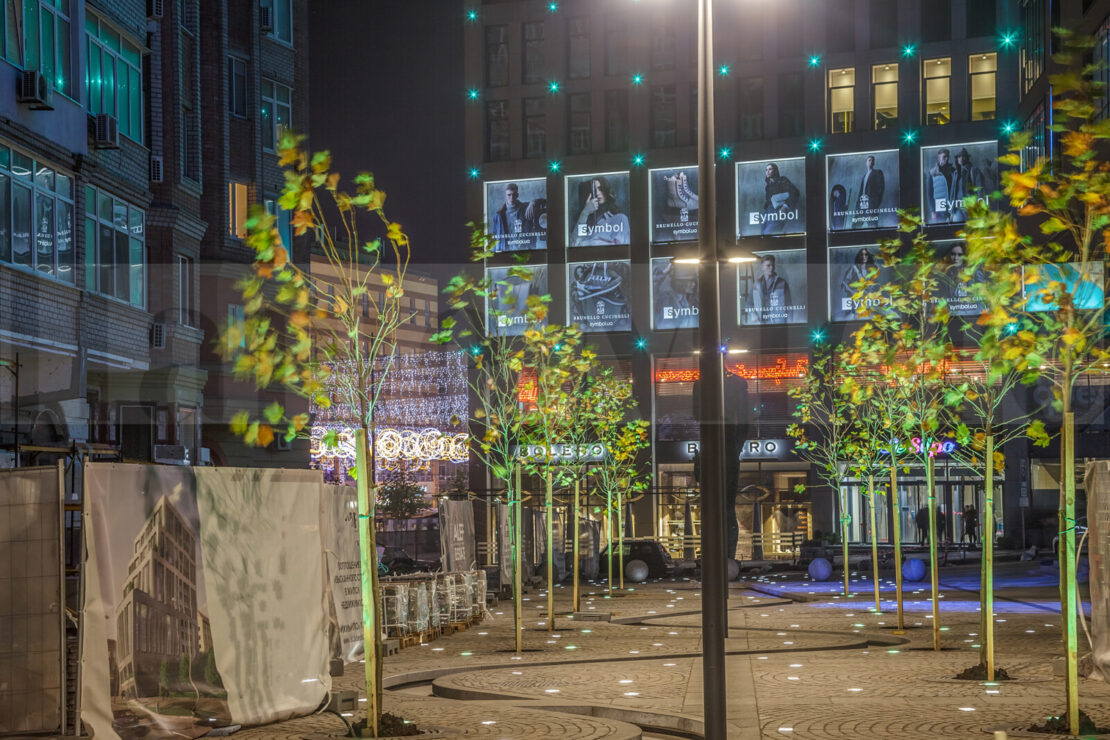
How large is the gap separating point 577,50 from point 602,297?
11007 millimetres

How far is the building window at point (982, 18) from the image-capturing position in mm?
56781

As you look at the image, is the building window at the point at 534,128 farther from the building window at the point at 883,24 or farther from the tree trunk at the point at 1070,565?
the tree trunk at the point at 1070,565

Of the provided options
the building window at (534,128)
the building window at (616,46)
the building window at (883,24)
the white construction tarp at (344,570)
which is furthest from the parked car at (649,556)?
the building window at (616,46)

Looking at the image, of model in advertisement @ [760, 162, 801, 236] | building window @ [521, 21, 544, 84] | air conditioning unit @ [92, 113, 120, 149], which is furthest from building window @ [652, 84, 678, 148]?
air conditioning unit @ [92, 113, 120, 149]

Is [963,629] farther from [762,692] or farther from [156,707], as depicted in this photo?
[156,707]

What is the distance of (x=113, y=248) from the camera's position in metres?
29.1

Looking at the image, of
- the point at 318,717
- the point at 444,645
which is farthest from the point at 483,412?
the point at 318,717

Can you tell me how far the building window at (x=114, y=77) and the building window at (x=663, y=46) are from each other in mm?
33155

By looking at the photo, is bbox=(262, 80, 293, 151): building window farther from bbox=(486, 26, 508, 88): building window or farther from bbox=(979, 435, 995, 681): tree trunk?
bbox=(979, 435, 995, 681): tree trunk

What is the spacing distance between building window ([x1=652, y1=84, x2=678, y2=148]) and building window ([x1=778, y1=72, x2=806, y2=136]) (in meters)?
4.53

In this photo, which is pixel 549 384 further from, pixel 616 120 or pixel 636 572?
pixel 616 120

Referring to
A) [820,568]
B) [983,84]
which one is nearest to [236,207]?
[820,568]

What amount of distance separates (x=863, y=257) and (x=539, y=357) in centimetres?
3827

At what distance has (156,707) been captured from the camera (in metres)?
10.4
